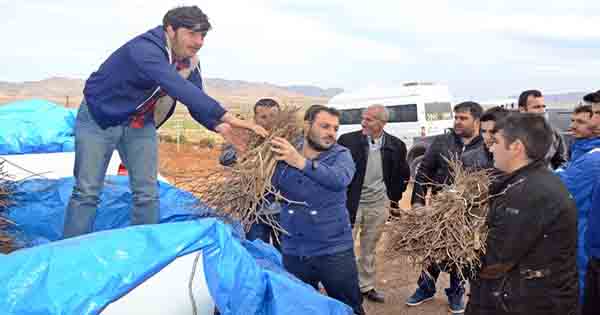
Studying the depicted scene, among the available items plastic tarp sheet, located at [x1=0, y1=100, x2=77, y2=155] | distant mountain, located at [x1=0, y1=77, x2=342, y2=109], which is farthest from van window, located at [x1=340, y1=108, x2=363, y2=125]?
distant mountain, located at [x1=0, y1=77, x2=342, y2=109]

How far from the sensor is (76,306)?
216cm

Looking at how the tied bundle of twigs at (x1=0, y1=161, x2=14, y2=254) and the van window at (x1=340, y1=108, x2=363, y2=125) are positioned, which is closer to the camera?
the tied bundle of twigs at (x1=0, y1=161, x2=14, y2=254)

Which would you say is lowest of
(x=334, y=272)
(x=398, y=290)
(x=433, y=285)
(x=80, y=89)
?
(x=398, y=290)

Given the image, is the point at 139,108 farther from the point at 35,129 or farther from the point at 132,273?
the point at 35,129

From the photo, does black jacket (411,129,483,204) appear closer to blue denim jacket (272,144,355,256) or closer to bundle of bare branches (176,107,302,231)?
blue denim jacket (272,144,355,256)

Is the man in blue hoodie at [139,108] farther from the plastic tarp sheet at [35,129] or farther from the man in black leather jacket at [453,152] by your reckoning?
the man in black leather jacket at [453,152]

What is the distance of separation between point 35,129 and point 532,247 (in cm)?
375

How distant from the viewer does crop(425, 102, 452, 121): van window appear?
17.0 metres

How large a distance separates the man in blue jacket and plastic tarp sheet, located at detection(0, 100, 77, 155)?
6.69 feet

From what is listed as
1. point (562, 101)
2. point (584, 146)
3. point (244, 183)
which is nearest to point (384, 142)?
point (584, 146)

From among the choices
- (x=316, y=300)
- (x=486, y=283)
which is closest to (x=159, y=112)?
(x=316, y=300)

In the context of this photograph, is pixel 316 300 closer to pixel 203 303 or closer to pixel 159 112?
pixel 203 303

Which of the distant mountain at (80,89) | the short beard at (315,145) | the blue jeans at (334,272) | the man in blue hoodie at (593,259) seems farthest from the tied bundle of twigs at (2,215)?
the distant mountain at (80,89)

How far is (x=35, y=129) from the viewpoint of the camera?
4.70 metres
